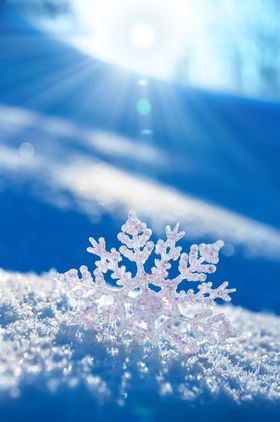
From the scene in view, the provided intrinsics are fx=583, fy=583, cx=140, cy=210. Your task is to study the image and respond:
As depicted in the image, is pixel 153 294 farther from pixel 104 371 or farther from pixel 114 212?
pixel 114 212

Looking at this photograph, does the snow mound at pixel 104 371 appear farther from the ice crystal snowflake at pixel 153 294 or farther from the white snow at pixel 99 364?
the ice crystal snowflake at pixel 153 294

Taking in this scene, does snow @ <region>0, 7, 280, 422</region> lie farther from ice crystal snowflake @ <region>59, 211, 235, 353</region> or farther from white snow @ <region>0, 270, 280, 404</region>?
ice crystal snowflake @ <region>59, 211, 235, 353</region>

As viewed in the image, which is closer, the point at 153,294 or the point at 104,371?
the point at 104,371

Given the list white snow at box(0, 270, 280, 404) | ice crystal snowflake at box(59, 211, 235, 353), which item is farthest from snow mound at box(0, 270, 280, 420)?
ice crystal snowflake at box(59, 211, 235, 353)

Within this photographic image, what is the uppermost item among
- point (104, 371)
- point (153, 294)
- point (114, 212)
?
point (114, 212)

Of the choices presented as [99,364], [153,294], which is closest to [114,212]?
[153,294]

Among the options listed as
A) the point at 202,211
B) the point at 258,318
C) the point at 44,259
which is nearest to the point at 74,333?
the point at 258,318

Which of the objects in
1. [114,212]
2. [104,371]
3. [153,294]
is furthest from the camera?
[114,212]

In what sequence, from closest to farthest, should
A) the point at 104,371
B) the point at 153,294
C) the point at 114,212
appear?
1. the point at 104,371
2. the point at 153,294
3. the point at 114,212

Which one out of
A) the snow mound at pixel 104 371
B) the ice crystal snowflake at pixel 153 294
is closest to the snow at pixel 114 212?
the snow mound at pixel 104 371
